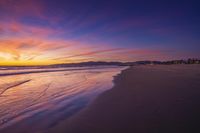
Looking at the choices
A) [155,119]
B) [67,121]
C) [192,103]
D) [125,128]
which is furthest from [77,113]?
[192,103]

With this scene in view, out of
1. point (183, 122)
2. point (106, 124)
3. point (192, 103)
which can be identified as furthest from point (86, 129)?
point (192, 103)

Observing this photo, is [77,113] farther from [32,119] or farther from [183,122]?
[183,122]

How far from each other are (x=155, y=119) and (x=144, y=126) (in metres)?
0.67

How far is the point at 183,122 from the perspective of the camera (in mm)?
4898

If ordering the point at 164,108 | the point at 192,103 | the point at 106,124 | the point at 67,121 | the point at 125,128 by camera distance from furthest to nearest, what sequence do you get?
the point at 192,103
the point at 164,108
the point at 67,121
the point at 106,124
the point at 125,128

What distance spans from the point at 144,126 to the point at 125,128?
0.56 meters

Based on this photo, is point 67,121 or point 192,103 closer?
point 67,121

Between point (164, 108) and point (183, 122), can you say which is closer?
point (183, 122)

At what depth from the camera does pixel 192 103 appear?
23.0 ft

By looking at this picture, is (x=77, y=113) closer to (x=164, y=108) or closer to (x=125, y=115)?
(x=125, y=115)

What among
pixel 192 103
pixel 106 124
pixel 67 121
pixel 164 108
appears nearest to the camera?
pixel 106 124

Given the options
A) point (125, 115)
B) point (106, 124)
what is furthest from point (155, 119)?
point (106, 124)

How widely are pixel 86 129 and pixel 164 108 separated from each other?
3.29m

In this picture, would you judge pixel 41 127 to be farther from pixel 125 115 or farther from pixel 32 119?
pixel 125 115
